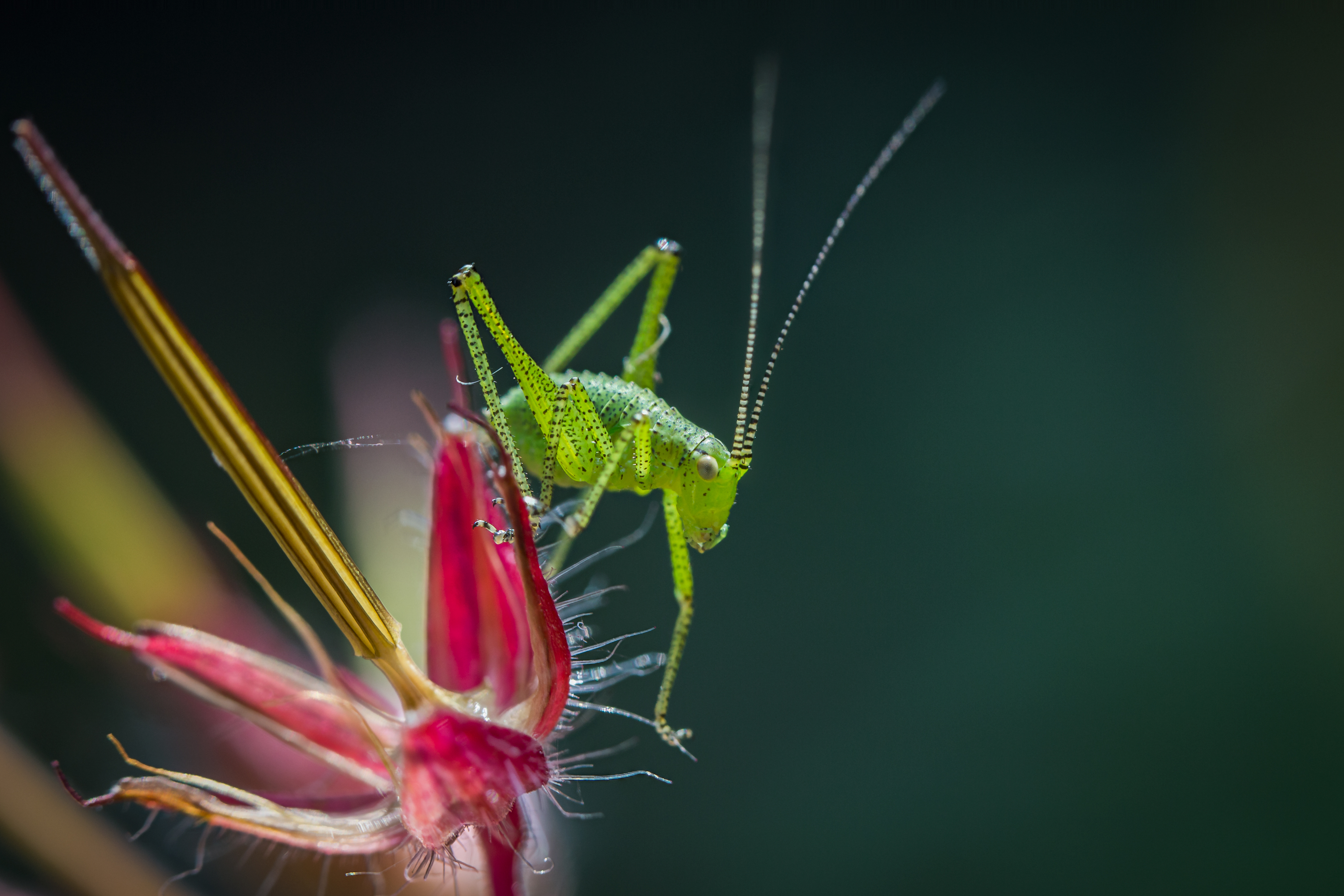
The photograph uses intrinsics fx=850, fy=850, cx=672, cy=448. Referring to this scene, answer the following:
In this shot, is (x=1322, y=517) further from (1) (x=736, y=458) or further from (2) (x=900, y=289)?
(1) (x=736, y=458)

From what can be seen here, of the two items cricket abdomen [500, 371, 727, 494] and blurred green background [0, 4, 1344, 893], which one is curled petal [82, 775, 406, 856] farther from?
blurred green background [0, 4, 1344, 893]

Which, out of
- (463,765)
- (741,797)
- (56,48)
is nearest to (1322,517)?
(741,797)

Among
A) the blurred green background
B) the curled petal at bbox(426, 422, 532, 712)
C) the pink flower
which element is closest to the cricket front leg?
the pink flower

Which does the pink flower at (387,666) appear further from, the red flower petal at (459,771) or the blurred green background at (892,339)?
the blurred green background at (892,339)

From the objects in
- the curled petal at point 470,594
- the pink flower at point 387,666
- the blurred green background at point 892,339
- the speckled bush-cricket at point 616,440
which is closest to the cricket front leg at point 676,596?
the speckled bush-cricket at point 616,440

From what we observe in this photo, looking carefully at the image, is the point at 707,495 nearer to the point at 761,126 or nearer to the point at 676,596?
the point at 676,596

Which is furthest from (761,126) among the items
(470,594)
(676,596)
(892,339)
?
(470,594)
